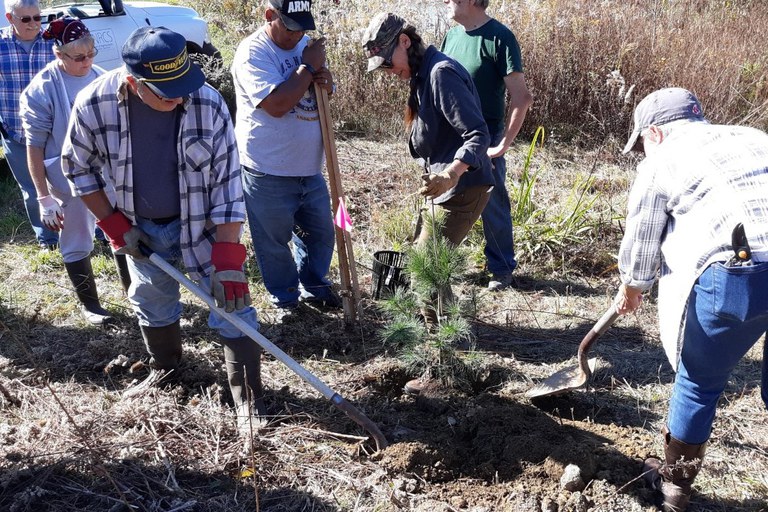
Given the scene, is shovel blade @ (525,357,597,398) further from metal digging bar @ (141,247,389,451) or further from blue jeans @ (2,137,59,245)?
blue jeans @ (2,137,59,245)

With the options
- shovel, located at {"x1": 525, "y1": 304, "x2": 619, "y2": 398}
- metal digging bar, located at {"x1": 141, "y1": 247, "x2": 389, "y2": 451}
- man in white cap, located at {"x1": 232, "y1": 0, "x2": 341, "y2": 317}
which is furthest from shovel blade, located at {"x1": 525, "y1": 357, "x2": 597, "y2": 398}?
man in white cap, located at {"x1": 232, "y1": 0, "x2": 341, "y2": 317}

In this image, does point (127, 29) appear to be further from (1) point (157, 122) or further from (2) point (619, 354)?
(2) point (619, 354)

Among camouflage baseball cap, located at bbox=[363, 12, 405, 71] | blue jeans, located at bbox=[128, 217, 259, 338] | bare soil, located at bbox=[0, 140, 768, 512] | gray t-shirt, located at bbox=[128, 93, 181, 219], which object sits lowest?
bare soil, located at bbox=[0, 140, 768, 512]

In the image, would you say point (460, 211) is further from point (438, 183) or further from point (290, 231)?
point (290, 231)

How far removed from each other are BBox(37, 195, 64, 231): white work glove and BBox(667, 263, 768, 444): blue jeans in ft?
11.2

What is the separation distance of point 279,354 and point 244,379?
0.35 meters

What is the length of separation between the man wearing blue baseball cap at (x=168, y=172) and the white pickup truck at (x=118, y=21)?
14.1 ft

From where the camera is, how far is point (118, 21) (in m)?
7.13

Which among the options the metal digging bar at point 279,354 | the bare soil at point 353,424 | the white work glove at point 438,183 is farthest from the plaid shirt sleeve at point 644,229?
the metal digging bar at point 279,354

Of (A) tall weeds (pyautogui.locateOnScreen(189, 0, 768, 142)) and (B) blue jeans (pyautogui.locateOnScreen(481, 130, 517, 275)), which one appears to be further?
(A) tall weeds (pyautogui.locateOnScreen(189, 0, 768, 142))

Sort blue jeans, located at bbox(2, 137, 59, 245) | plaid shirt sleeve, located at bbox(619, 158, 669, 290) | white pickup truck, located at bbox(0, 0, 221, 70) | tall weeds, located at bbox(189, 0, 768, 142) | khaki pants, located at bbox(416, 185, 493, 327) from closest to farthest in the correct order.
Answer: plaid shirt sleeve, located at bbox(619, 158, 669, 290) < khaki pants, located at bbox(416, 185, 493, 327) < blue jeans, located at bbox(2, 137, 59, 245) < tall weeds, located at bbox(189, 0, 768, 142) < white pickup truck, located at bbox(0, 0, 221, 70)

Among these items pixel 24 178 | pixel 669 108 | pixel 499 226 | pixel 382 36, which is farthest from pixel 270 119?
pixel 669 108

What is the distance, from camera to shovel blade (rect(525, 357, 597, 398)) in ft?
11.4

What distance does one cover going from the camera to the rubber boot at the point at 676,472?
267 cm
